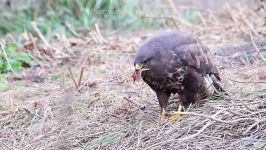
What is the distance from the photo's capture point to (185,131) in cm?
407

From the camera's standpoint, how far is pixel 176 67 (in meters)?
4.23

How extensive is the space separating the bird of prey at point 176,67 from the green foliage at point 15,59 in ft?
10.5

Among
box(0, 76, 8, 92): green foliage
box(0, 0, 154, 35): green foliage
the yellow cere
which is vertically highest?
the yellow cere

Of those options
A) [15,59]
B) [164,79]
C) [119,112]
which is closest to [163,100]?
[164,79]

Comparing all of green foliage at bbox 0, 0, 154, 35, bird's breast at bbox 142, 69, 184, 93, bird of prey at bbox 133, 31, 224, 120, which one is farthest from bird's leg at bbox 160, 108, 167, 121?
green foliage at bbox 0, 0, 154, 35

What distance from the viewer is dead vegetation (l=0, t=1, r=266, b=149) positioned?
388cm

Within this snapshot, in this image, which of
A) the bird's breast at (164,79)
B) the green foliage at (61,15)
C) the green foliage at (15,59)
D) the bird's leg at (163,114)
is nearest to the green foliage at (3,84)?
the green foliage at (15,59)

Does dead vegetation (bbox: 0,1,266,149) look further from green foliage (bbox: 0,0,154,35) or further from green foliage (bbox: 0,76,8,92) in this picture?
green foliage (bbox: 0,0,154,35)

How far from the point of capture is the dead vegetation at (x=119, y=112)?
3.88 m

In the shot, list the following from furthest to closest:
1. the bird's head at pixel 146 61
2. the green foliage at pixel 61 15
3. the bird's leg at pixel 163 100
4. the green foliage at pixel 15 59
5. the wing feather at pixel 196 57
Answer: the green foliage at pixel 61 15 < the green foliage at pixel 15 59 < the bird's leg at pixel 163 100 < the wing feather at pixel 196 57 < the bird's head at pixel 146 61

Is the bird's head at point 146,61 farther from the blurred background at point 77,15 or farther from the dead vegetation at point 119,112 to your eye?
the blurred background at point 77,15

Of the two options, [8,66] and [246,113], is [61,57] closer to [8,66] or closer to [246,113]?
[8,66]

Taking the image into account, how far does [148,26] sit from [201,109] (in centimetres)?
662

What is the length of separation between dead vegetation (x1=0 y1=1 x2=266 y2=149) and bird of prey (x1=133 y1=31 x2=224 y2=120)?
0.49ft
